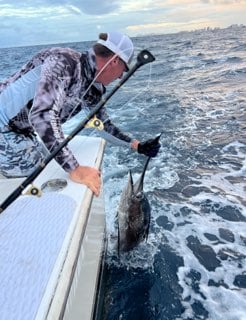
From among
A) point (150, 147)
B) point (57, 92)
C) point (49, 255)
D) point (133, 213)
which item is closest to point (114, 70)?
point (57, 92)

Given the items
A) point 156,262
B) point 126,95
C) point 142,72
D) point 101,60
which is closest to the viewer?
point 101,60

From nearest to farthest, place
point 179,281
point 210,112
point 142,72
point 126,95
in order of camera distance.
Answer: point 179,281, point 210,112, point 126,95, point 142,72

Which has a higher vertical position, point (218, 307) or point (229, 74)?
point (218, 307)

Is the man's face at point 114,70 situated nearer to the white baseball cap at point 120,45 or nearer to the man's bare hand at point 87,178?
the white baseball cap at point 120,45

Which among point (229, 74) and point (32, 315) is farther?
point (229, 74)

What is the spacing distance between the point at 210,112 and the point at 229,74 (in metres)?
6.60

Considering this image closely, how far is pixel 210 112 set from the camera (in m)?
10.2

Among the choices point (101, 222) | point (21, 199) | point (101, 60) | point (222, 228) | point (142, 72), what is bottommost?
point (142, 72)

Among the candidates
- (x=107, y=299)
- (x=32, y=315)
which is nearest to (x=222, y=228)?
(x=107, y=299)

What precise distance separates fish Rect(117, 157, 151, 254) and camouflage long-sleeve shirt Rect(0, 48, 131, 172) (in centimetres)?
78

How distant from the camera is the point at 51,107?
254cm

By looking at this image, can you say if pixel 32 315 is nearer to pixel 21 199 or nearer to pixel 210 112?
pixel 21 199

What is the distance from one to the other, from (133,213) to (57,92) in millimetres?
1298

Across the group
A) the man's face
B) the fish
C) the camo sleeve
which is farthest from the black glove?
the camo sleeve
